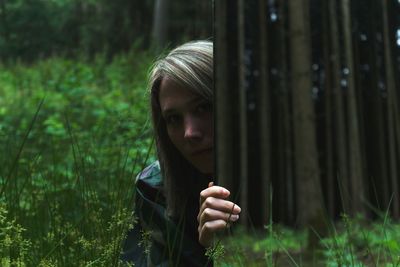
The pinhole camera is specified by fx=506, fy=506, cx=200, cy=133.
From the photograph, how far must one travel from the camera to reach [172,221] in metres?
2.07

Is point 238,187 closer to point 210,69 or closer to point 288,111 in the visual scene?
point 288,111

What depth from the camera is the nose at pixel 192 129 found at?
1.92 metres

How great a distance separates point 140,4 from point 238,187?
40.4ft

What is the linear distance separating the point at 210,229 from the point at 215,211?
72mm

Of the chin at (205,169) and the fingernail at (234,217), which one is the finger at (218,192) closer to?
the fingernail at (234,217)

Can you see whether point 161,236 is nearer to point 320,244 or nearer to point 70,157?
point 320,244

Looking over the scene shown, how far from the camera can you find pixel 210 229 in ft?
4.72

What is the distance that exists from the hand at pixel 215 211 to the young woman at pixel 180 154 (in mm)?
353

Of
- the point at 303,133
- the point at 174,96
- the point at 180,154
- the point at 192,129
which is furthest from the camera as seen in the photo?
the point at 180,154

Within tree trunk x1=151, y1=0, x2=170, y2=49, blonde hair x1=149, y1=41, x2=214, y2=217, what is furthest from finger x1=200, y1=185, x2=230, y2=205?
tree trunk x1=151, y1=0, x2=170, y2=49

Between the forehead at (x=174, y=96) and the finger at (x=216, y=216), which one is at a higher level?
the forehead at (x=174, y=96)

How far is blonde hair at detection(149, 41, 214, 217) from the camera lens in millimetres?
2080

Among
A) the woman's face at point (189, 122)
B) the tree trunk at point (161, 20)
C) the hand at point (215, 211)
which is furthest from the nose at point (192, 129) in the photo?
the tree trunk at point (161, 20)

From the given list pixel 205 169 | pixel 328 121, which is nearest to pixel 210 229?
pixel 328 121
